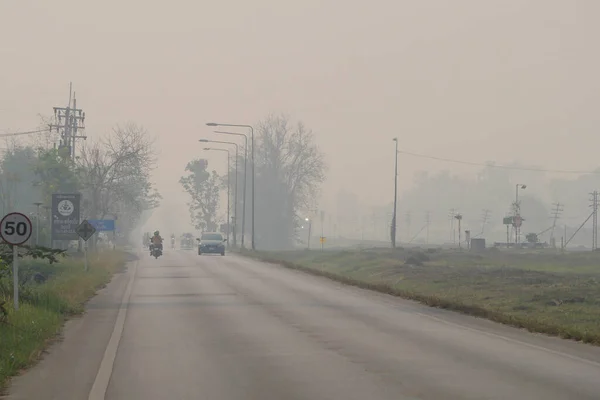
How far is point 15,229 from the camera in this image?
2202 centimetres

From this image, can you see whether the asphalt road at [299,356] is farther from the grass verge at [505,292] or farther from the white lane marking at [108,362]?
the grass verge at [505,292]

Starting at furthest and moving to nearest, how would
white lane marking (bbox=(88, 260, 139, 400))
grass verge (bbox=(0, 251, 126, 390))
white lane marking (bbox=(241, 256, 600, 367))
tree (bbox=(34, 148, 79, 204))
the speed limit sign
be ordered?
tree (bbox=(34, 148, 79, 204)) < the speed limit sign < white lane marking (bbox=(241, 256, 600, 367)) < grass verge (bbox=(0, 251, 126, 390)) < white lane marking (bbox=(88, 260, 139, 400))

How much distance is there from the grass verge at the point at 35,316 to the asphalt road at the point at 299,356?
1.11 feet

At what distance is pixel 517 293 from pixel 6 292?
15.3 metres

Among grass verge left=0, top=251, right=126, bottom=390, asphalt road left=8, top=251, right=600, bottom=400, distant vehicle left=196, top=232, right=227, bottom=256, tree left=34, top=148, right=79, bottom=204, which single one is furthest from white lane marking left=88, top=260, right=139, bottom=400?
distant vehicle left=196, top=232, right=227, bottom=256

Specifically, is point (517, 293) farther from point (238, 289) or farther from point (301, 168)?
point (301, 168)

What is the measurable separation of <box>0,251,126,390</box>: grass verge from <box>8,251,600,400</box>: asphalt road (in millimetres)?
337

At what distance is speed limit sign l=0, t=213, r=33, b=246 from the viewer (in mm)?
21906

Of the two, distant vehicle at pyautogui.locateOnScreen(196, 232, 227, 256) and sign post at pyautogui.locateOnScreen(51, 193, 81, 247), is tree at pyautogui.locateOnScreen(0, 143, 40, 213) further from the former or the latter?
sign post at pyautogui.locateOnScreen(51, 193, 81, 247)

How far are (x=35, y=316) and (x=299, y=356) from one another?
737 cm

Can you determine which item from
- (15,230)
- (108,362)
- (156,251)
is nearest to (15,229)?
(15,230)

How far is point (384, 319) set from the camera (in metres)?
23.3

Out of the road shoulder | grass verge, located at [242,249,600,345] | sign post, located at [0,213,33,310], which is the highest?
sign post, located at [0,213,33,310]

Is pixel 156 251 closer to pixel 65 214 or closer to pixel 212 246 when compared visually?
pixel 212 246
